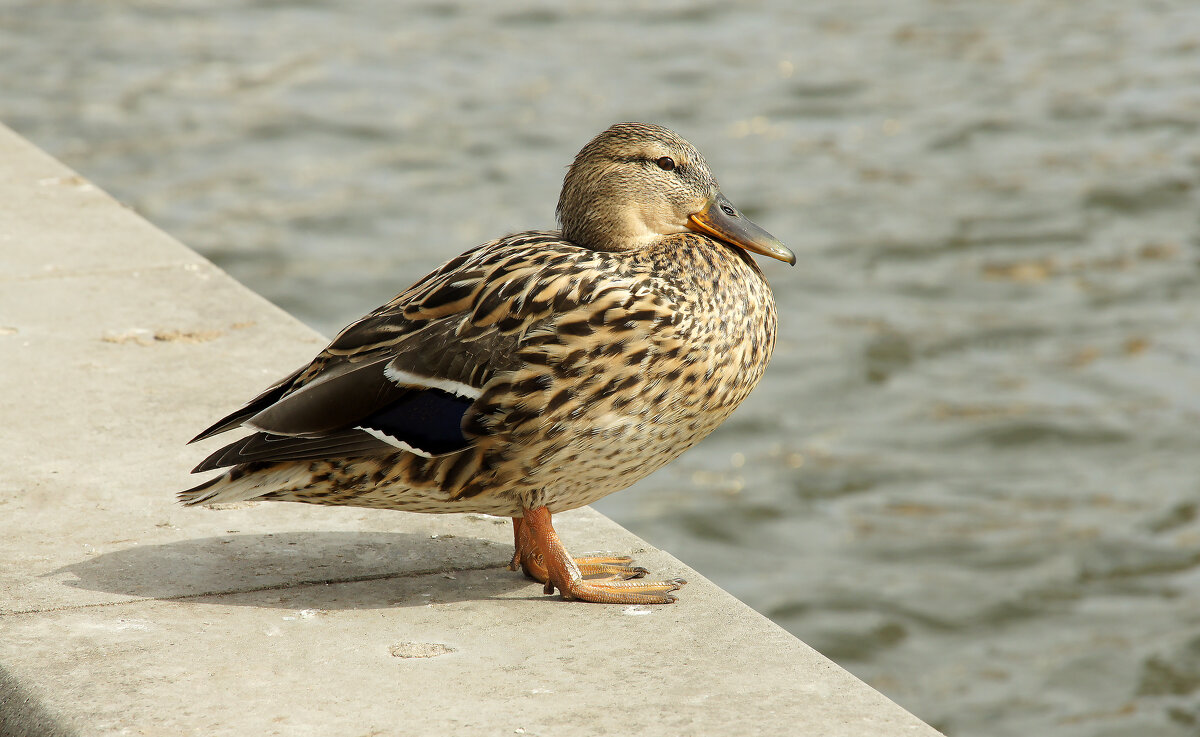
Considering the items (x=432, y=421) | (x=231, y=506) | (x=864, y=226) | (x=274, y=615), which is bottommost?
(x=274, y=615)

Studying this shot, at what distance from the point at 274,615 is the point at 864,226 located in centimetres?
720

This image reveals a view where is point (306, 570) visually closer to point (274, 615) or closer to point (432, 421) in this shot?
point (274, 615)

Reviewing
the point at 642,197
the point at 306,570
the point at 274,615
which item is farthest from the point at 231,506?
the point at 642,197

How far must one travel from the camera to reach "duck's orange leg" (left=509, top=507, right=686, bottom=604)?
3.59 metres

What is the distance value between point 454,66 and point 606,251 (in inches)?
364

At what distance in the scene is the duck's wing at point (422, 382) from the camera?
3.45 meters

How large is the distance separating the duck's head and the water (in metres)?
2.82

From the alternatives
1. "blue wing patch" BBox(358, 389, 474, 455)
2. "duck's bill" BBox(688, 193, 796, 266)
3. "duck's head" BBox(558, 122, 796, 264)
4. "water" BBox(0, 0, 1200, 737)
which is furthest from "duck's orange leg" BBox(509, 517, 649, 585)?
"water" BBox(0, 0, 1200, 737)

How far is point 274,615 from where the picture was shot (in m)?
3.46

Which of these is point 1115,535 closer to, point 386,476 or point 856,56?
point 386,476

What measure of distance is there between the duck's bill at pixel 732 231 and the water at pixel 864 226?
2.74m

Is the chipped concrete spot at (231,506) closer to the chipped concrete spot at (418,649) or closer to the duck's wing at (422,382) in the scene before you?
the duck's wing at (422,382)

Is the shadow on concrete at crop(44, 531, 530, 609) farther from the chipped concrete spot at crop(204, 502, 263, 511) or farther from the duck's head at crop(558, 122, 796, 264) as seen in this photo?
the duck's head at crop(558, 122, 796, 264)

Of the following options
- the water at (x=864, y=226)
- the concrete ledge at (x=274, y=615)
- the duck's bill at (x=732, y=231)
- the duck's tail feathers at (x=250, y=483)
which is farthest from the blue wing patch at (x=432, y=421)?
the water at (x=864, y=226)
